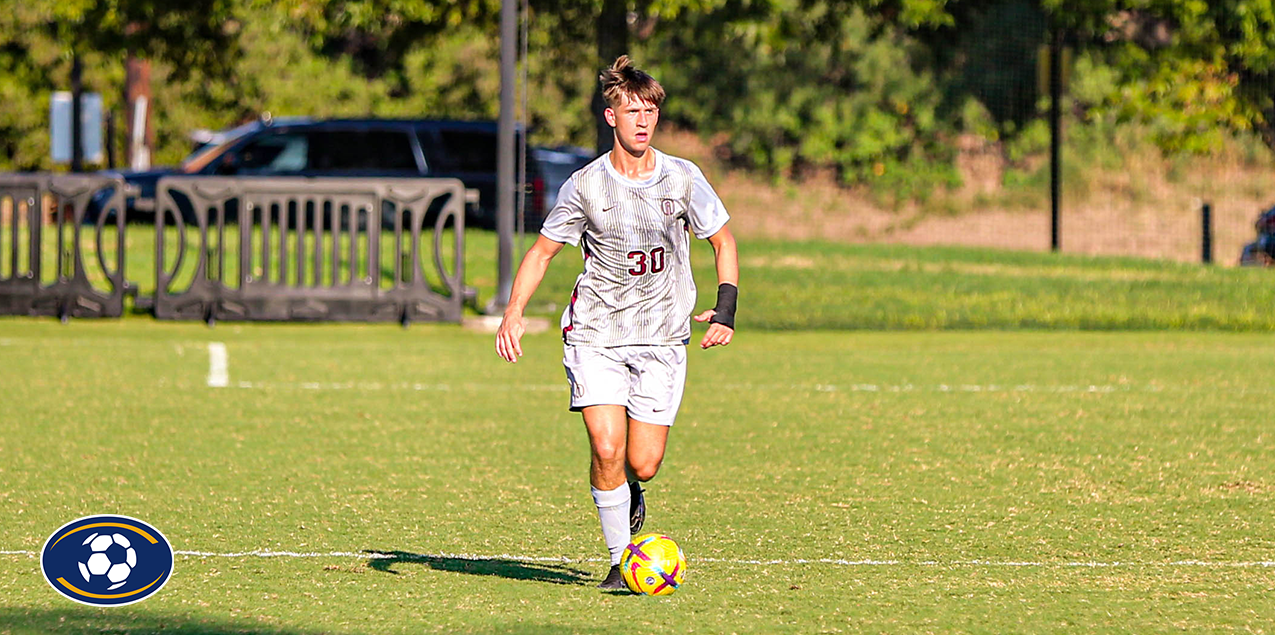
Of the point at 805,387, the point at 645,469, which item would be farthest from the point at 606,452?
Result: the point at 805,387

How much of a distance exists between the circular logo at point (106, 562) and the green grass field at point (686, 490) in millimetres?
88

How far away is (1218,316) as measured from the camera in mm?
17219

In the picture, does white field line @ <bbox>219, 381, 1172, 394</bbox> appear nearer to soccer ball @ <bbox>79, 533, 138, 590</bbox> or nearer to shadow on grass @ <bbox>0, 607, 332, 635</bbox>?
soccer ball @ <bbox>79, 533, 138, 590</bbox>

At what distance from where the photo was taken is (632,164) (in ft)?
19.7

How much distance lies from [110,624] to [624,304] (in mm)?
1940

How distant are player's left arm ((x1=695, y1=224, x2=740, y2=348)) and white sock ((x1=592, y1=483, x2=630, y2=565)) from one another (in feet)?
1.91

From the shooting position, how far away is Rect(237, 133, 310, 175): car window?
76.8 ft

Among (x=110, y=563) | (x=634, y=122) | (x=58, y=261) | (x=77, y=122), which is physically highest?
(x=77, y=122)

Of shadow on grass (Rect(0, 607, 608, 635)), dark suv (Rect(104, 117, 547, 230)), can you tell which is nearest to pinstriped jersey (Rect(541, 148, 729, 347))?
shadow on grass (Rect(0, 607, 608, 635))

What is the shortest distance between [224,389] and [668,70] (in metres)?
10.9

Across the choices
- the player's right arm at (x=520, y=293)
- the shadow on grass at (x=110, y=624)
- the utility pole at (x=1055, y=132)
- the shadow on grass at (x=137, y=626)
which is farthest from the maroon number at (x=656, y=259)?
the utility pole at (x=1055, y=132)

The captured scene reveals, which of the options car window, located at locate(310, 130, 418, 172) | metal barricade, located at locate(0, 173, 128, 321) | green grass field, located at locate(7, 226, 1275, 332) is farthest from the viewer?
car window, located at locate(310, 130, 418, 172)

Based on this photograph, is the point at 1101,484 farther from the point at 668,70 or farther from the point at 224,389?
the point at 668,70

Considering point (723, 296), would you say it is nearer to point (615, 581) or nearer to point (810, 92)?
point (615, 581)
